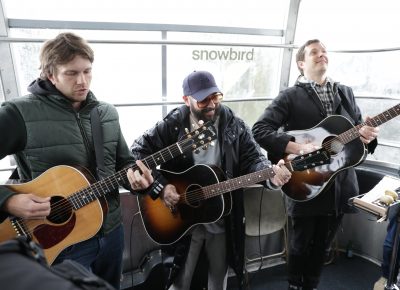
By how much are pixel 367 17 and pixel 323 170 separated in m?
1.97

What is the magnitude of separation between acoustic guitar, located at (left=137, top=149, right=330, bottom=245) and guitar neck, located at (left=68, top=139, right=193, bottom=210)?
10.7 inches

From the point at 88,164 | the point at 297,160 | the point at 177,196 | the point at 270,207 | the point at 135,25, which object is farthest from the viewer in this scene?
the point at 270,207

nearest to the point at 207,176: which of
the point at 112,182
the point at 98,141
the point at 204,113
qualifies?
the point at 204,113

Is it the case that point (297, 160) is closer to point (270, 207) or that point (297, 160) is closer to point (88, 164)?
point (270, 207)

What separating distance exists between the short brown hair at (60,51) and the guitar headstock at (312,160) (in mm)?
1437

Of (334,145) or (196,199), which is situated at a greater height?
(334,145)

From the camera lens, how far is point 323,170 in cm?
230

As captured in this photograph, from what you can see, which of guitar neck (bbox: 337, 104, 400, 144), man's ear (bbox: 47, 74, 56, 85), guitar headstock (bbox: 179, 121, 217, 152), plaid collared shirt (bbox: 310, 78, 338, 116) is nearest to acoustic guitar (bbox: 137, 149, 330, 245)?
guitar headstock (bbox: 179, 121, 217, 152)

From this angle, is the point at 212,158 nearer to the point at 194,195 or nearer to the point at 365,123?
the point at 194,195

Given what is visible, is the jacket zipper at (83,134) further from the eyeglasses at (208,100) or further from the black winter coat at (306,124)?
the black winter coat at (306,124)

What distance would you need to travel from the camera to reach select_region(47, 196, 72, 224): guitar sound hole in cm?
170

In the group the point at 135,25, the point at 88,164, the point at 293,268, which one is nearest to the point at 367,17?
the point at 135,25

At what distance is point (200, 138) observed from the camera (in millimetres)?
1873

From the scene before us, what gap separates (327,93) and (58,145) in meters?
2.06
